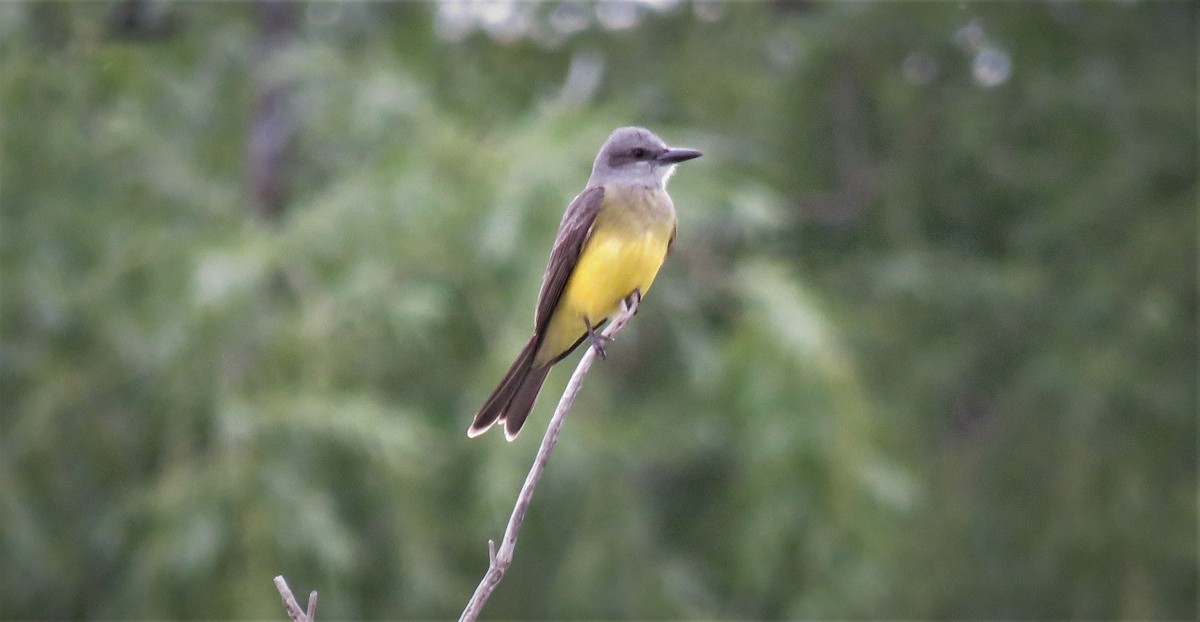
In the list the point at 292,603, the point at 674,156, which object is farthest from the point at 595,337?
the point at 292,603

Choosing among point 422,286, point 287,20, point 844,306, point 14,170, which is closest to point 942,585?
point 844,306

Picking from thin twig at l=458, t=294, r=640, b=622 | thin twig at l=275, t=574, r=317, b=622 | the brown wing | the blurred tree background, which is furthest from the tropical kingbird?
the blurred tree background

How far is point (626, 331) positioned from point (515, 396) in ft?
15.3

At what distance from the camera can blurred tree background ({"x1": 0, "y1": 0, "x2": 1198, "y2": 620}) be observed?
7.66 m

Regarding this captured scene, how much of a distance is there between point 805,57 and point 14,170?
223 inches

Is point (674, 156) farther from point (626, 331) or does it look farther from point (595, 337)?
point (626, 331)

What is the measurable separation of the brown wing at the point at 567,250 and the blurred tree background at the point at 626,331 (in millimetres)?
2717

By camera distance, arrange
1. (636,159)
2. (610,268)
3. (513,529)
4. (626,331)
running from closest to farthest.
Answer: (513,529) → (610,268) → (636,159) → (626,331)

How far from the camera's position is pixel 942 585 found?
10992 mm

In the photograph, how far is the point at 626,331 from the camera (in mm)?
8961

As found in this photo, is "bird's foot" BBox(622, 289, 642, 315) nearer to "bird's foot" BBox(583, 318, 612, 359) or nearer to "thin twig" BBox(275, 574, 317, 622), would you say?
"bird's foot" BBox(583, 318, 612, 359)

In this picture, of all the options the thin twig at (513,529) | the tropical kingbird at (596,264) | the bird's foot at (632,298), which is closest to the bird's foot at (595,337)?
the tropical kingbird at (596,264)

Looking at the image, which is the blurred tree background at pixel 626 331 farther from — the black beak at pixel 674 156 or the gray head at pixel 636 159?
the black beak at pixel 674 156

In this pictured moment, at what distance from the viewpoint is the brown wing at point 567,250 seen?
4469 mm
